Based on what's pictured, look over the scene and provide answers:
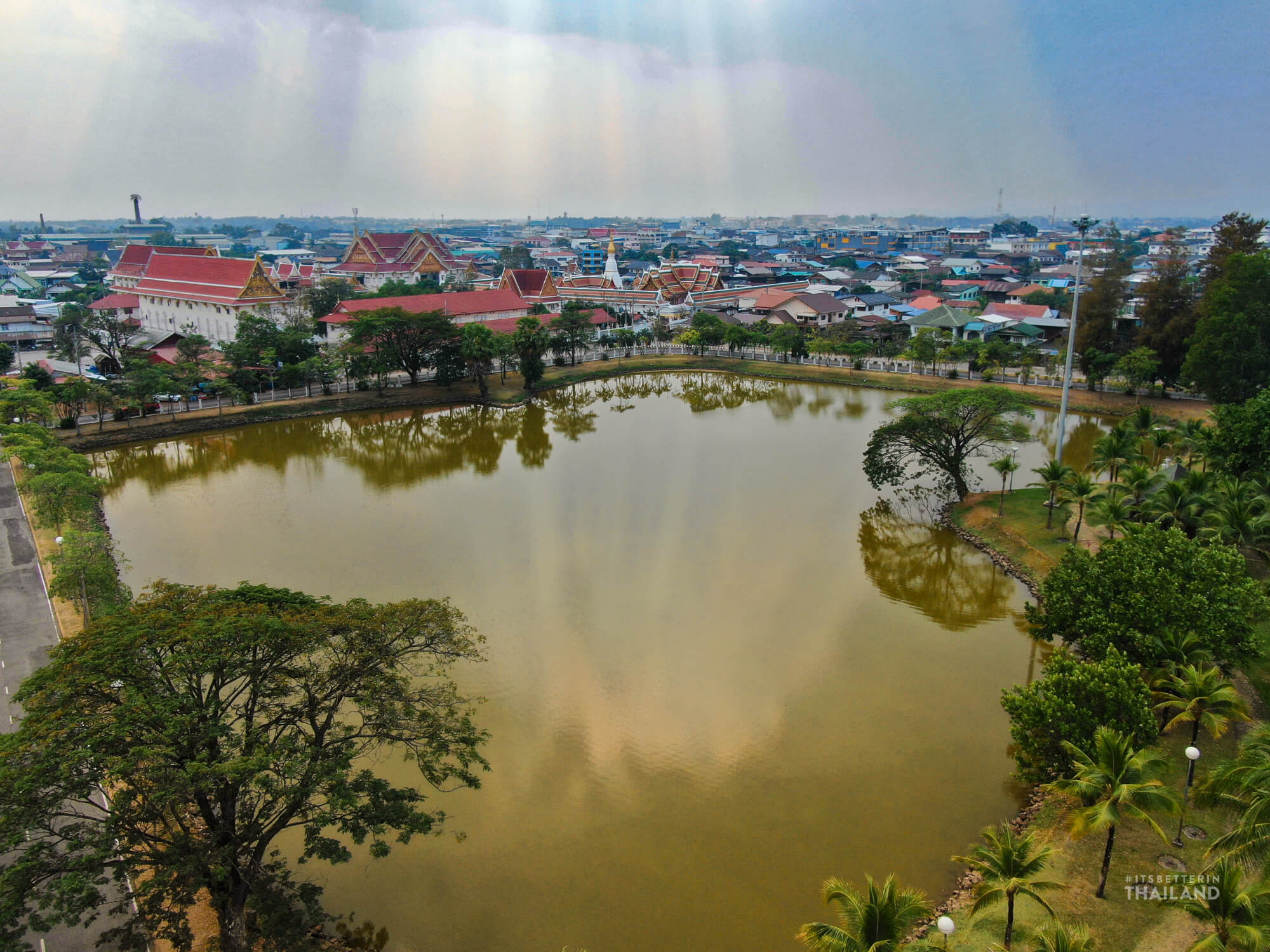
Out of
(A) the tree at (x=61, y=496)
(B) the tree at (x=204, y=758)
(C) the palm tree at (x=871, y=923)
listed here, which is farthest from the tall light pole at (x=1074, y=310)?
(A) the tree at (x=61, y=496)

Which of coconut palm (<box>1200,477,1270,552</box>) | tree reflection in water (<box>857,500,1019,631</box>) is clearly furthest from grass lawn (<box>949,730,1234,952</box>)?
tree reflection in water (<box>857,500,1019,631</box>)

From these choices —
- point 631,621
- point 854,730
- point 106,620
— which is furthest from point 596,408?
point 106,620

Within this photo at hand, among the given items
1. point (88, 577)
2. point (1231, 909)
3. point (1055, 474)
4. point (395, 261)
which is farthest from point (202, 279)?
point (1231, 909)

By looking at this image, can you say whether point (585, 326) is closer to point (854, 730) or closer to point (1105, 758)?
point (854, 730)

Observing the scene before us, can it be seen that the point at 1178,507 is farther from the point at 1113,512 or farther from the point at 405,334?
the point at 405,334

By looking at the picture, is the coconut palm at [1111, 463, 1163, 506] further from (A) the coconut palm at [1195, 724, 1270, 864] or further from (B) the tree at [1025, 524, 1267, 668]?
(A) the coconut palm at [1195, 724, 1270, 864]

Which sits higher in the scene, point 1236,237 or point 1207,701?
point 1236,237
